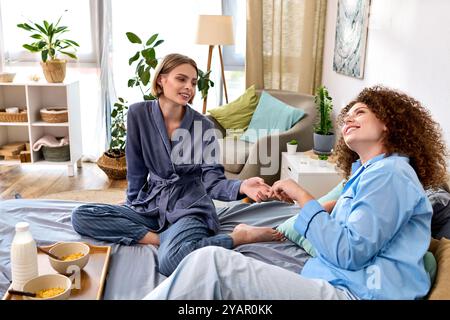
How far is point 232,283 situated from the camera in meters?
1.24

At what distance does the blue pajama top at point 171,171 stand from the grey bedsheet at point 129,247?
0.16 m

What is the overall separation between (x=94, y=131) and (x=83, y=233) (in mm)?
2763

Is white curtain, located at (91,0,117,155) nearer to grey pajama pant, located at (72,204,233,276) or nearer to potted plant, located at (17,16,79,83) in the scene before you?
potted plant, located at (17,16,79,83)

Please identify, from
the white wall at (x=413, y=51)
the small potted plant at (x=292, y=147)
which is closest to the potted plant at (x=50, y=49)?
the small potted plant at (x=292, y=147)

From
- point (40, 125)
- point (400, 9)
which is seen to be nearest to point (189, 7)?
point (40, 125)

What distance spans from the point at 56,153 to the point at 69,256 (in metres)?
2.75

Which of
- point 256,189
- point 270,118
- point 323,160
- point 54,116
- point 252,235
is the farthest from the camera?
point 54,116

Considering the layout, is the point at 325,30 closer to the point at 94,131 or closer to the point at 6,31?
the point at 94,131

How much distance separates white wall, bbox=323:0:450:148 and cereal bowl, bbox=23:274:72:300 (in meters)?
1.63

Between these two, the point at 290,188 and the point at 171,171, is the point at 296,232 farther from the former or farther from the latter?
the point at 171,171

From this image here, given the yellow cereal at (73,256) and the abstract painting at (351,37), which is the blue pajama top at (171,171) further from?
the abstract painting at (351,37)

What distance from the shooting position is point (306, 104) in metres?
3.77

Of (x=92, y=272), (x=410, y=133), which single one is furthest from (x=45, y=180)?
(x=410, y=133)

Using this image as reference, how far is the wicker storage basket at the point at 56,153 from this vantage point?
4.10 m
